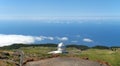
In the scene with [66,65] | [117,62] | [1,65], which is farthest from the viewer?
[117,62]

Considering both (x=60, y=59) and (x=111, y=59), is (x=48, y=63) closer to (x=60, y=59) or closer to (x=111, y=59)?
(x=60, y=59)

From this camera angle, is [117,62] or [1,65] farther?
[117,62]

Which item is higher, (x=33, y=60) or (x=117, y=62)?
(x=33, y=60)

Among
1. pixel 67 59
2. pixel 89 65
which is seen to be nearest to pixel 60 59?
pixel 67 59

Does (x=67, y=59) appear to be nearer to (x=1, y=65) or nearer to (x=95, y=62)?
(x=95, y=62)

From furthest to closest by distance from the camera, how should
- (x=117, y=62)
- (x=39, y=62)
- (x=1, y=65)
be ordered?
(x=117, y=62) < (x=1, y=65) < (x=39, y=62)

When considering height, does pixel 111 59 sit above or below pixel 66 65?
below

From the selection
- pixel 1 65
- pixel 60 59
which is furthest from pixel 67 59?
pixel 1 65

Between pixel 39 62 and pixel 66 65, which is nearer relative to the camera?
pixel 66 65
